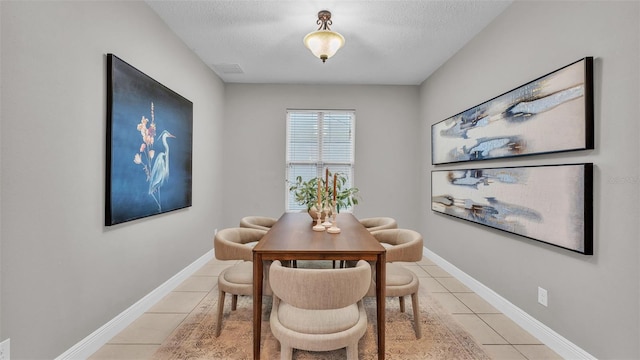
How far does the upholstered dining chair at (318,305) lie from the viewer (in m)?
1.28

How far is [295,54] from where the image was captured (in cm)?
337

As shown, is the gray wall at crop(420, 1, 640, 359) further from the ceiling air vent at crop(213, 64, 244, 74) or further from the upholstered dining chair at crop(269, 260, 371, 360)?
the ceiling air vent at crop(213, 64, 244, 74)

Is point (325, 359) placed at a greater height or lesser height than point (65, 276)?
lesser

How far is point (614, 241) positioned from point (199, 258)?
391cm

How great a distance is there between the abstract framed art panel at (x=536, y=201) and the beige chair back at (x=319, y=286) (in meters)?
1.51

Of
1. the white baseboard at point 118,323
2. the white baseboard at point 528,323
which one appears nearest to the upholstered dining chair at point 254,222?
the white baseboard at point 118,323

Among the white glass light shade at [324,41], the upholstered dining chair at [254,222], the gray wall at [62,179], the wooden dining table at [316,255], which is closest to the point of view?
the gray wall at [62,179]

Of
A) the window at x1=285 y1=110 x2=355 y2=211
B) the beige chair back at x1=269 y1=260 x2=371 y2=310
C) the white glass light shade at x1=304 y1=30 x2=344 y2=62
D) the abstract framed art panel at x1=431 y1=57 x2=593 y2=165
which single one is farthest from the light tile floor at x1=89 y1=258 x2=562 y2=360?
the white glass light shade at x1=304 y1=30 x2=344 y2=62

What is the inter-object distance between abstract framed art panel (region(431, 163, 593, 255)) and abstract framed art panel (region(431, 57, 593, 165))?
0.54 ft

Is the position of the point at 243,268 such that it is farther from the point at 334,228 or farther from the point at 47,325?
the point at 47,325

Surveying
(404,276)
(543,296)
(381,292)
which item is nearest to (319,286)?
(381,292)

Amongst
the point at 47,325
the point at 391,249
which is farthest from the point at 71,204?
the point at 391,249

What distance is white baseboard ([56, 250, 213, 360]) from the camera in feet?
5.76

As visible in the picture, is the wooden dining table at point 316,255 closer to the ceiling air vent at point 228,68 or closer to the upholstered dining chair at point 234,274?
the upholstered dining chair at point 234,274
